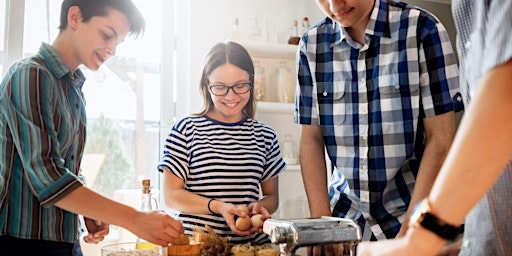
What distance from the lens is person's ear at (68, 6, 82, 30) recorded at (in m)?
1.27

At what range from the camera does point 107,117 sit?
2.23m

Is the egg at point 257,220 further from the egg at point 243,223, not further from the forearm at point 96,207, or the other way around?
the forearm at point 96,207

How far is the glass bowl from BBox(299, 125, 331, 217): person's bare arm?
1.51ft

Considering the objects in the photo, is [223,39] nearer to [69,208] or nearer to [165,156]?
[165,156]

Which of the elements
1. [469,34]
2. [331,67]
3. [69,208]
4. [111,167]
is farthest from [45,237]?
[111,167]

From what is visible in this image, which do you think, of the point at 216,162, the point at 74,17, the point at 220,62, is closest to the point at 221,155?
the point at 216,162

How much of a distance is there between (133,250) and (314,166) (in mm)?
584

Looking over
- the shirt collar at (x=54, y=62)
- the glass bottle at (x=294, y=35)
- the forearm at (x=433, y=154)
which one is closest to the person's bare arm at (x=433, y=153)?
the forearm at (x=433, y=154)

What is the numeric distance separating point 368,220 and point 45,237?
83 centimetres

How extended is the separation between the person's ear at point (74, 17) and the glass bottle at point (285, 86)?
3.96ft

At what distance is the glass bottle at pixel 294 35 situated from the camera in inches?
92.4

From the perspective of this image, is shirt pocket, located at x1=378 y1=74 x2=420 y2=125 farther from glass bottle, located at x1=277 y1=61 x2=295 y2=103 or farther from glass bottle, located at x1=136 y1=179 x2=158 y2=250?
glass bottle, located at x1=277 y1=61 x2=295 y2=103

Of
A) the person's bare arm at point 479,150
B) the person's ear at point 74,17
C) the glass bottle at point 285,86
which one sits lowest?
the person's bare arm at point 479,150

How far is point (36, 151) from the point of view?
3.35ft
